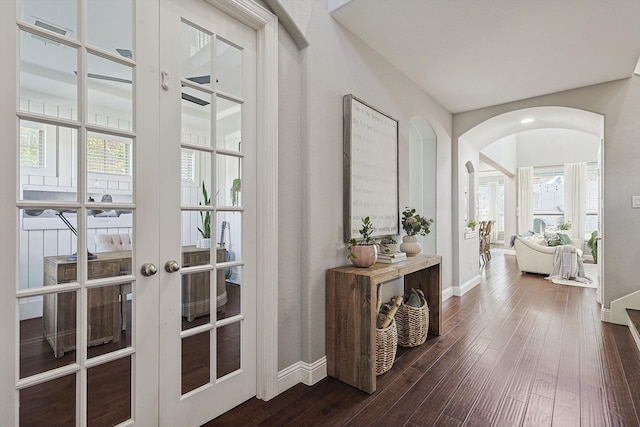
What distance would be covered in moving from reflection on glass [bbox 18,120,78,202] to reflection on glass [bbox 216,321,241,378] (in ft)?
3.27

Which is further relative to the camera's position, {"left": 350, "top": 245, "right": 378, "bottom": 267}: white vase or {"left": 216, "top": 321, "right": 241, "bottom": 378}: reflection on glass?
{"left": 350, "top": 245, "right": 378, "bottom": 267}: white vase

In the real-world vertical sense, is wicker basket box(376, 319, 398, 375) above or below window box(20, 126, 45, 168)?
below

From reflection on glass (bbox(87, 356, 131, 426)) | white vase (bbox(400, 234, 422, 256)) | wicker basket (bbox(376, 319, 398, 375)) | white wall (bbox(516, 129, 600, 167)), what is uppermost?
white wall (bbox(516, 129, 600, 167))

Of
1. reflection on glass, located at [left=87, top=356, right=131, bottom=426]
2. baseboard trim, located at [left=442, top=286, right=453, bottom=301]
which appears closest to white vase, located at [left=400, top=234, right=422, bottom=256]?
baseboard trim, located at [left=442, top=286, right=453, bottom=301]

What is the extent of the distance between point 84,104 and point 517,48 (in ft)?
10.4

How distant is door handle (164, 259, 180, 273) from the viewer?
5.00ft

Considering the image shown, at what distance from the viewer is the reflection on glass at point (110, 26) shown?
1315 millimetres

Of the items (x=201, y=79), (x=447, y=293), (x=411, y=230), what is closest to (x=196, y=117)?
(x=201, y=79)

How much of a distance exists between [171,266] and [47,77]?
900mm

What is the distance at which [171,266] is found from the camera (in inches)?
60.4

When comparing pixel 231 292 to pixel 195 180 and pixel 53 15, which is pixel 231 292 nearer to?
pixel 195 180

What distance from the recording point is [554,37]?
257 cm

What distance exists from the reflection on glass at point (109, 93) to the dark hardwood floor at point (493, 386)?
1.57 meters

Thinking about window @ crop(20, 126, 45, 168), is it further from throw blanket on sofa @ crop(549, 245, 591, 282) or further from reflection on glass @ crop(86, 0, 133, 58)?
throw blanket on sofa @ crop(549, 245, 591, 282)
